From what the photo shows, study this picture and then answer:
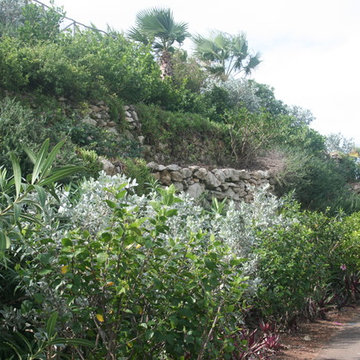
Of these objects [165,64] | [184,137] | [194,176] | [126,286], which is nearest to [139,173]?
[194,176]

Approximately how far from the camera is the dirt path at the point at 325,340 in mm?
3847

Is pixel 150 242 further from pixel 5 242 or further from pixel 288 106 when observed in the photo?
pixel 288 106

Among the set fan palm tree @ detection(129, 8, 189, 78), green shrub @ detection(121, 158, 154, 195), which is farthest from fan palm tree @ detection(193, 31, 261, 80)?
green shrub @ detection(121, 158, 154, 195)

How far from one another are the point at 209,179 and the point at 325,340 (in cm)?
620

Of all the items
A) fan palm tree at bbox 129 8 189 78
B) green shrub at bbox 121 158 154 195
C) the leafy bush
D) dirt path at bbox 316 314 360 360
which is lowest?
dirt path at bbox 316 314 360 360

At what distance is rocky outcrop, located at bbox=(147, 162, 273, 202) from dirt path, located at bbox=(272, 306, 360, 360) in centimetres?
396

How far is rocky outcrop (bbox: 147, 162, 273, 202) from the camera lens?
30.9 ft

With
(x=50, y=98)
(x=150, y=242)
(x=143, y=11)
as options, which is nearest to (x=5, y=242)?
(x=150, y=242)

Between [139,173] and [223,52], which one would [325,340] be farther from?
[223,52]

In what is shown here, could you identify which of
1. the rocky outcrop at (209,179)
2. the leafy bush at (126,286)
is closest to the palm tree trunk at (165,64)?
the rocky outcrop at (209,179)

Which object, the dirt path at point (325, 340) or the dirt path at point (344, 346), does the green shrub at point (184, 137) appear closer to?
the dirt path at point (325, 340)

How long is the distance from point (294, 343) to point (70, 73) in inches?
284

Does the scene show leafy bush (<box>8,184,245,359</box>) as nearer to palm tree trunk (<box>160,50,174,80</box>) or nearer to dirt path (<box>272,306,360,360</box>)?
dirt path (<box>272,306,360,360</box>)

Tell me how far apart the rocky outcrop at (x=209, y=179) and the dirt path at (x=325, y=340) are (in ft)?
13.0
